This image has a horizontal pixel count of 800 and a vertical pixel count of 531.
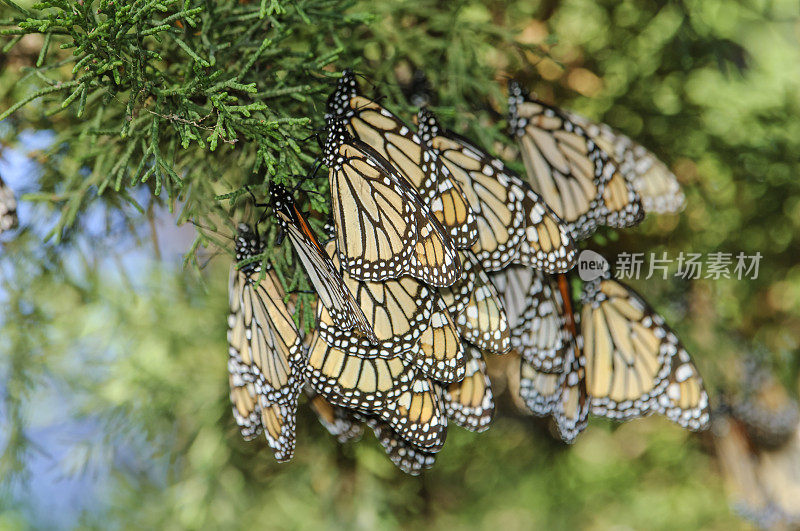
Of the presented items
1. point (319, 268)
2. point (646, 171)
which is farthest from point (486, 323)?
point (646, 171)

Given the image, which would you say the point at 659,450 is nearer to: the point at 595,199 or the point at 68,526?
the point at 595,199

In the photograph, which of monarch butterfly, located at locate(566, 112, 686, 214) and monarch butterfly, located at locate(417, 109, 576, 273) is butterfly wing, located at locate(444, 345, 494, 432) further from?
monarch butterfly, located at locate(566, 112, 686, 214)

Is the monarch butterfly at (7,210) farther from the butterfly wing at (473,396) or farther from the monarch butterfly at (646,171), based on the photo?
the monarch butterfly at (646,171)

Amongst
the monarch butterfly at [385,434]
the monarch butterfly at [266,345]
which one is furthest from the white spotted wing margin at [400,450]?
the monarch butterfly at [266,345]

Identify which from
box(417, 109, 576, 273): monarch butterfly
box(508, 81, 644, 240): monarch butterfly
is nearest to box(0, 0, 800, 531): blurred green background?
box(508, 81, 644, 240): monarch butterfly

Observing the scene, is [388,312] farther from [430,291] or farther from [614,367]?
[614,367]
